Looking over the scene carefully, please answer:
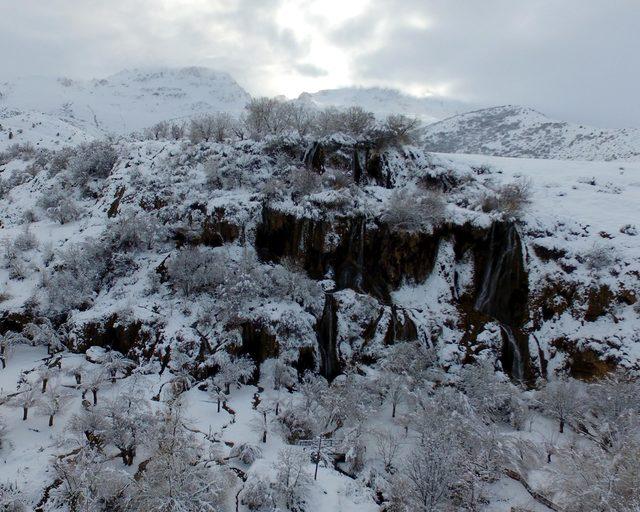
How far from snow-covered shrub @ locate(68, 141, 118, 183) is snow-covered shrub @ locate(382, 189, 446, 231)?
2770 centimetres

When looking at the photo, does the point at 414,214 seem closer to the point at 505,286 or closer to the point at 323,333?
the point at 505,286

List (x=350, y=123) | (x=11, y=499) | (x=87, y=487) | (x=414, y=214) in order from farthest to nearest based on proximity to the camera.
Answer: (x=350, y=123) → (x=414, y=214) → (x=87, y=487) → (x=11, y=499)

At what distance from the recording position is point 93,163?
121 feet

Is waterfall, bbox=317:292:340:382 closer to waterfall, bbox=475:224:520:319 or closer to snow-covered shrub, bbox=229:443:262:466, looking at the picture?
snow-covered shrub, bbox=229:443:262:466

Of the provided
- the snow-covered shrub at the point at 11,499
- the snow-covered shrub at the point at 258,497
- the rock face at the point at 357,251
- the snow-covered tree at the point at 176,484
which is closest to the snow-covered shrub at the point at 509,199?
the rock face at the point at 357,251

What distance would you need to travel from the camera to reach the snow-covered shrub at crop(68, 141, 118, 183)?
3666 cm

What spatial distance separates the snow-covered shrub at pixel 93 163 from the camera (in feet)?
120

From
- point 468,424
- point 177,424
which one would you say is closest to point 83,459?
point 177,424

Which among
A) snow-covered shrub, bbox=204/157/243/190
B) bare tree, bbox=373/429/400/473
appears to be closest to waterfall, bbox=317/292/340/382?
bare tree, bbox=373/429/400/473

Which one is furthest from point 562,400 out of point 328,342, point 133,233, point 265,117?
point 265,117

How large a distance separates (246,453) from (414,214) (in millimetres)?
17864

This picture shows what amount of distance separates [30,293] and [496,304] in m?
30.6

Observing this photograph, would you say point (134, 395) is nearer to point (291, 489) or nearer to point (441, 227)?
point (291, 489)

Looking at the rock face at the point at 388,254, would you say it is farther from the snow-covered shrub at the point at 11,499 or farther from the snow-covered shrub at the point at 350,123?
the snow-covered shrub at the point at 11,499
